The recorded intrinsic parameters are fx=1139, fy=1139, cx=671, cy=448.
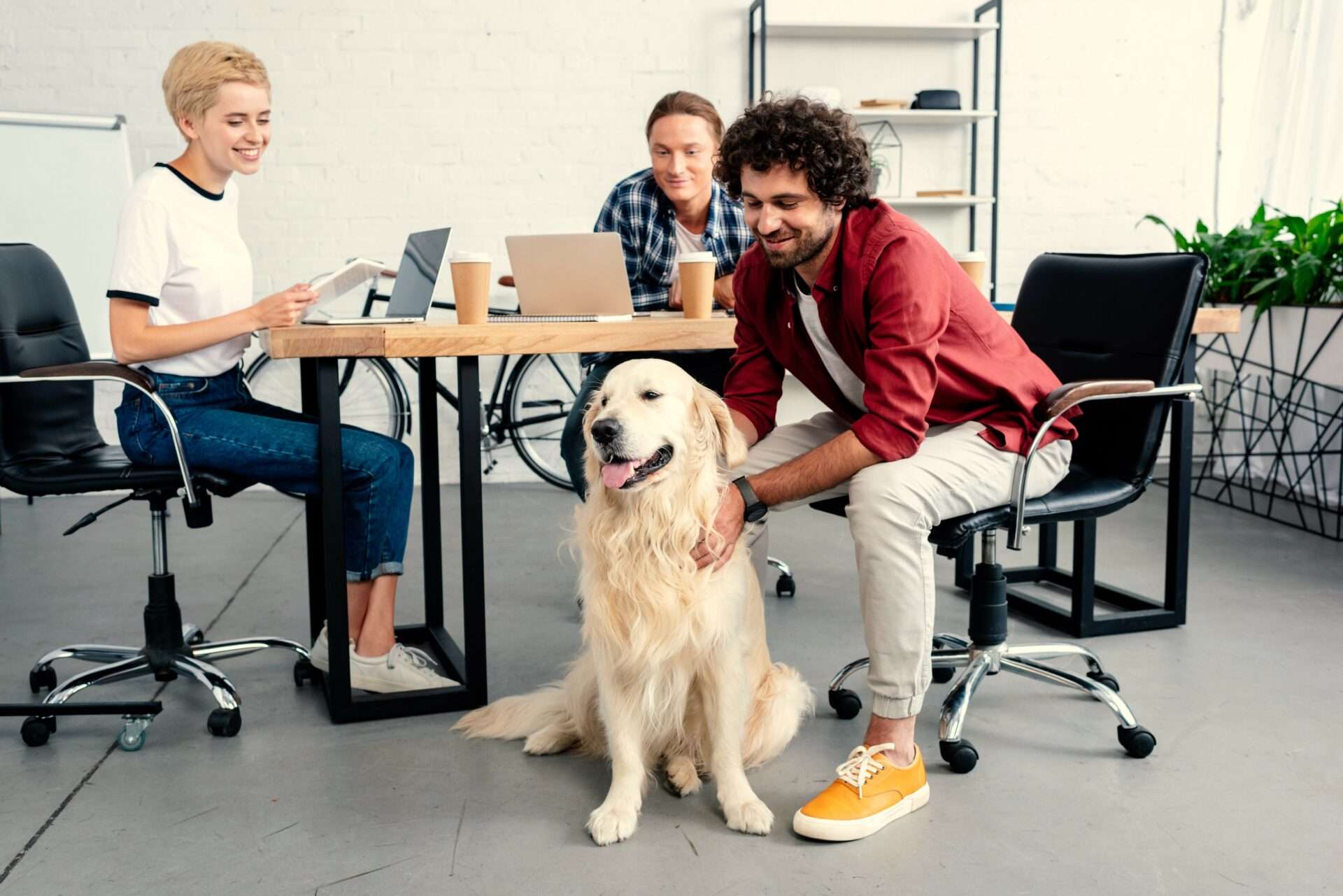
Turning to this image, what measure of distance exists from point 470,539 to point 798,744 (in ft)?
2.58

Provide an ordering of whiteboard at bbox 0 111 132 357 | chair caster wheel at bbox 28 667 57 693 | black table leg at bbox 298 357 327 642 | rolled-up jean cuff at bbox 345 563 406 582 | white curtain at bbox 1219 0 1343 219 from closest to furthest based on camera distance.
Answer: rolled-up jean cuff at bbox 345 563 406 582, chair caster wheel at bbox 28 667 57 693, black table leg at bbox 298 357 327 642, whiteboard at bbox 0 111 132 357, white curtain at bbox 1219 0 1343 219

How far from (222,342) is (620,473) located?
103 centimetres

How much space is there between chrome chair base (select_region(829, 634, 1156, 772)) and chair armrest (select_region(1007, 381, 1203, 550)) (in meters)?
0.29

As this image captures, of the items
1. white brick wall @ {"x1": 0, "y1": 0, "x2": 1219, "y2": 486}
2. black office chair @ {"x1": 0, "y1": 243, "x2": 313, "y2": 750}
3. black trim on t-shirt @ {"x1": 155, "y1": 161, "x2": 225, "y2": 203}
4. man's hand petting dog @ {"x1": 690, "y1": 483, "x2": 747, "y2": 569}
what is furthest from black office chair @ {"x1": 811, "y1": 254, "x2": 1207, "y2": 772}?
white brick wall @ {"x1": 0, "y1": 0, "x2": 1219, "y2": 486}

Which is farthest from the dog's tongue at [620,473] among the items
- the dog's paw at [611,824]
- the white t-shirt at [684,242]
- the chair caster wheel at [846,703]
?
the white t-shirt at [684,242]

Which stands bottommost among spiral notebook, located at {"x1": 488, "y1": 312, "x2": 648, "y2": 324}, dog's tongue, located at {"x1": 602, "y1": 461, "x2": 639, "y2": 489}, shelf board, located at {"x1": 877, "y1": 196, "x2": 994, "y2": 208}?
dog's tongue, located at {"x1": 602, "y1": 461, "x2": 639, "y2": 489}

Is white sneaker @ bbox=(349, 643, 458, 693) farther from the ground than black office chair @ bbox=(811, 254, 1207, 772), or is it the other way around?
black office chair @ bbox=(811, 254, 1207, 772)

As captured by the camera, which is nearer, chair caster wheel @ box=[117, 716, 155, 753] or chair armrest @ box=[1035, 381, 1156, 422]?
chair armrest @ box=[1035, 381, 1156, 422]

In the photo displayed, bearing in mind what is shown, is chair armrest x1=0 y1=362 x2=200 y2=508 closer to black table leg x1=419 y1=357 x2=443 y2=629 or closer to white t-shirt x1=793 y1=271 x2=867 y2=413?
black table leg x1=419 y1=357 x2=443 y2=629

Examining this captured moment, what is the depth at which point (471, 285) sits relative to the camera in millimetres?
2297

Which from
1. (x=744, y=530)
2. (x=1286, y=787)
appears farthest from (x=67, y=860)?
(x=1286, y=787)

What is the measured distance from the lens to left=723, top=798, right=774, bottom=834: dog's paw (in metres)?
1.85

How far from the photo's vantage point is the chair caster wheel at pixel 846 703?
2348 mm

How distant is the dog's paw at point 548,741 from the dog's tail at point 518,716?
0.02 metres
